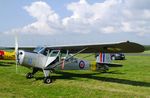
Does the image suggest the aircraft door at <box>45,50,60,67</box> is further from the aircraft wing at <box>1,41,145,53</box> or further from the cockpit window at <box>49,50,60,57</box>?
the aircraft wing at <box>1,41,145,53</box>

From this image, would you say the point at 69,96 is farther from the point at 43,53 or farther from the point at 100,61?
the point at 100,61

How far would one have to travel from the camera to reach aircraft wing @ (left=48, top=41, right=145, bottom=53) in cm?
1275

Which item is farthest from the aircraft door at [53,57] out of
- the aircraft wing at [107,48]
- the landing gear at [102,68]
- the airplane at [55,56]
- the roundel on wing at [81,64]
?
the landing gear at [102,68]

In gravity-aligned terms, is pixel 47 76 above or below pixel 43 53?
below

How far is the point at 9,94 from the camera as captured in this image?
10812 mm

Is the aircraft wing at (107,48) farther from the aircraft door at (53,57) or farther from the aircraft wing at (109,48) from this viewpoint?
the aircraft door at (53,57)

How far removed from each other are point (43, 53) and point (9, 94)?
5106mm

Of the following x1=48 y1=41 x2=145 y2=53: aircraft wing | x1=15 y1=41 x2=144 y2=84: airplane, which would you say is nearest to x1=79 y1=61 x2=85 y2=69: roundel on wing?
x1=15 y1=41 x2=144 y2=84: airplane

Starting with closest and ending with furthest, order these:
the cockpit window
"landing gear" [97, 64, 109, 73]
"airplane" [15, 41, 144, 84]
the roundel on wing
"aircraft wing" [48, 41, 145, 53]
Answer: "aircraft wing" [48, 41, 145, 53]
"airplane" [15, 41, 144, 84]
the cockpit window
the roundel on wing
"landing gear" [97, 64, 109, 73]

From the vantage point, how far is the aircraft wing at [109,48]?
41.8 feet

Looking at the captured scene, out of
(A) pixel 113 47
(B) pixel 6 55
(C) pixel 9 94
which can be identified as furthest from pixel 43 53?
(B) pixel 6 55

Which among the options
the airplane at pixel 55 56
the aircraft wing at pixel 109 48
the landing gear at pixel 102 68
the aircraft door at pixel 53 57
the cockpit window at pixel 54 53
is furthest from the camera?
the landing gear at pixel 102 68

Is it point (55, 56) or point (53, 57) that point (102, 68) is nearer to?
point (55, 56)

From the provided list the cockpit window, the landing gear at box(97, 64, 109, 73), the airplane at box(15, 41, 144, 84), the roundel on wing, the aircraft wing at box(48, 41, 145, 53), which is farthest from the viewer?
the landing gear at box(97, 64, 109, 73)
